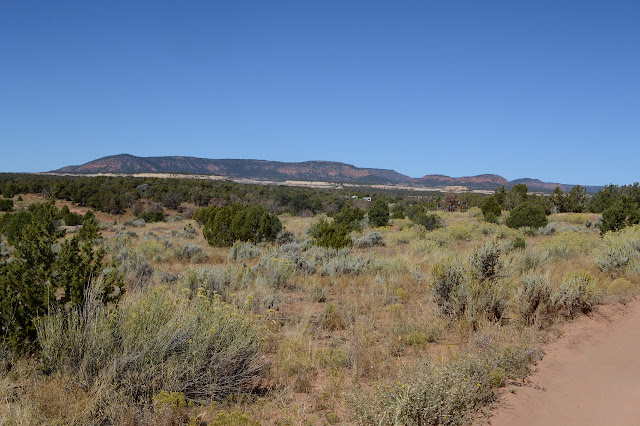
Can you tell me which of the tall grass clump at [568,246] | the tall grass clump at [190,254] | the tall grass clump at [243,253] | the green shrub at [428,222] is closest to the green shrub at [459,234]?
the green shrub at [428,222]

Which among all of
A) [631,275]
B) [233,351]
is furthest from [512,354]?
[631,275]

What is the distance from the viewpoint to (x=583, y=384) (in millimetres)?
4641

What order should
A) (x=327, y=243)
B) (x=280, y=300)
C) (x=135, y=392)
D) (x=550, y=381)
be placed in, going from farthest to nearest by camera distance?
1. (x=327, y=243)
2. (x=280, y=300)
3. (x=550, y=381)
4. (x=135, y=392)

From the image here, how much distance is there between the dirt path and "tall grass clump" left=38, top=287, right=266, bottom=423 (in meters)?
2.54

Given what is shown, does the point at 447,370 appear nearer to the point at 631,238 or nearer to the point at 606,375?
the point at 606,375

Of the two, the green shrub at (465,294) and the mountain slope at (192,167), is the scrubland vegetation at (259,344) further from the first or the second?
the mountain slope at (192,167)

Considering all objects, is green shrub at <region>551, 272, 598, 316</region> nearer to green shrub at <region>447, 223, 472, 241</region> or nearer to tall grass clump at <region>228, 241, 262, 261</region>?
tall grass clump at <region>228, 241, 262, 261</region>

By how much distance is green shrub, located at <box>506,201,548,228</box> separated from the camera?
20703 millimetres

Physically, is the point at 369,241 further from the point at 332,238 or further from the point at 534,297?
the point at 534,297

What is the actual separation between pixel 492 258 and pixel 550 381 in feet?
9.43

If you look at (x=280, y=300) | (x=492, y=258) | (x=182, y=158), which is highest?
(x=182, y=158)

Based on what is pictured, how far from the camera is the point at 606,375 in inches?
192

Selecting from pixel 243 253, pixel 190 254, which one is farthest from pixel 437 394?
pixel 190 254

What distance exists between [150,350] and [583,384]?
15.2 ft
